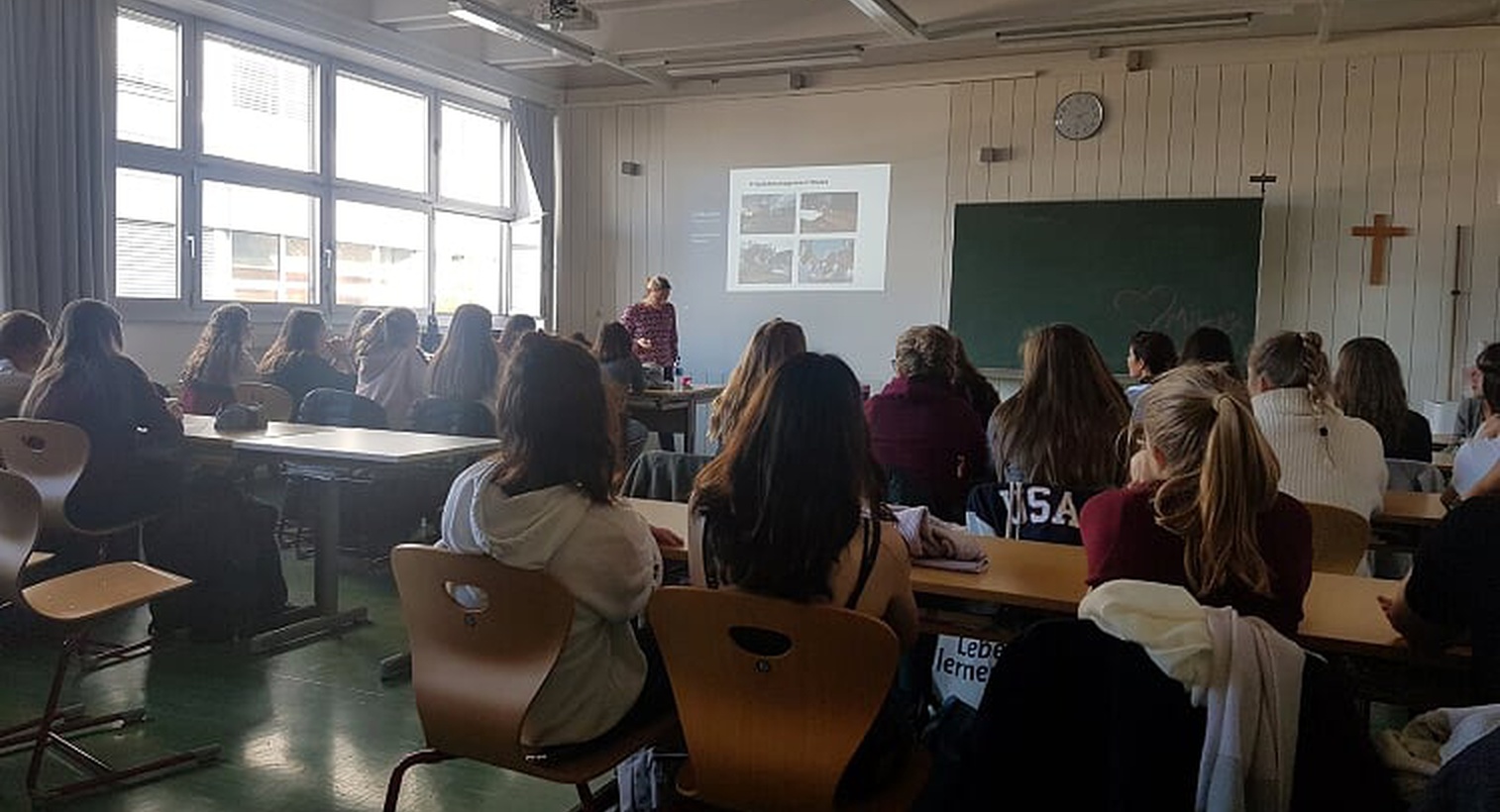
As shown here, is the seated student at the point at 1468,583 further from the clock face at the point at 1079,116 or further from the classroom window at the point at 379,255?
the classroom window at the point at 379,255

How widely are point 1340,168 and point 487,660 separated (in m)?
7.07

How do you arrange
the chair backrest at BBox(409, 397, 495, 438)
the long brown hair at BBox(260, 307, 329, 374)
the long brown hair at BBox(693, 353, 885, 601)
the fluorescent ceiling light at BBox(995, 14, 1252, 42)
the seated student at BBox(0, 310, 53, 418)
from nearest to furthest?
the long brown hair at BBox(693, 353, 885, 601) < the seated student at BBox(0, 310, 53, 418) < the chair backrest at BBox(409, 397, 495, 438) < the long brown hair at BBox(260, 307, 329, 374) < the fluorescent ceiling light at BBox(995, 14, 1252, 42)

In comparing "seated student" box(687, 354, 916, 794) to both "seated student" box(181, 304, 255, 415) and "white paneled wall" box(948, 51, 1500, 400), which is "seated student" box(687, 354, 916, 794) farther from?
"white paneled wall" box(948, 51, 1500, 400)

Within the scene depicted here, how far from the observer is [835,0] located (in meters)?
7.31

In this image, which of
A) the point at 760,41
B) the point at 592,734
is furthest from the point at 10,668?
the point at 760,41

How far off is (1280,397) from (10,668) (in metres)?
4.04

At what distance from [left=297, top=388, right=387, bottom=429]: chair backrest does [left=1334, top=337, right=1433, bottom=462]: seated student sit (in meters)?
3.98

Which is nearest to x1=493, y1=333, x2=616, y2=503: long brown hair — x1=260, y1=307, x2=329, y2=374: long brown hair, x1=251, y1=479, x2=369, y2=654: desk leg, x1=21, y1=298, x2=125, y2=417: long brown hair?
x1=251, y1=479, x2=369, y2=654: desk leg

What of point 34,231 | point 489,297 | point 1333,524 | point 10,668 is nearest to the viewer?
point 1333,524

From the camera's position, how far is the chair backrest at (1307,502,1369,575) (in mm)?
2486

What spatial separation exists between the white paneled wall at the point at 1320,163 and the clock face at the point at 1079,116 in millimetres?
67

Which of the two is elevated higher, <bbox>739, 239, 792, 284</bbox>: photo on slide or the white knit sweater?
<bbox>739, 239, 792, 284</bbox>: photo on slide

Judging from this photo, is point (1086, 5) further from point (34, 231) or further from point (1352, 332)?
point (34, 231)

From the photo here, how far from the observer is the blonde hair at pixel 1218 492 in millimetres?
1729
